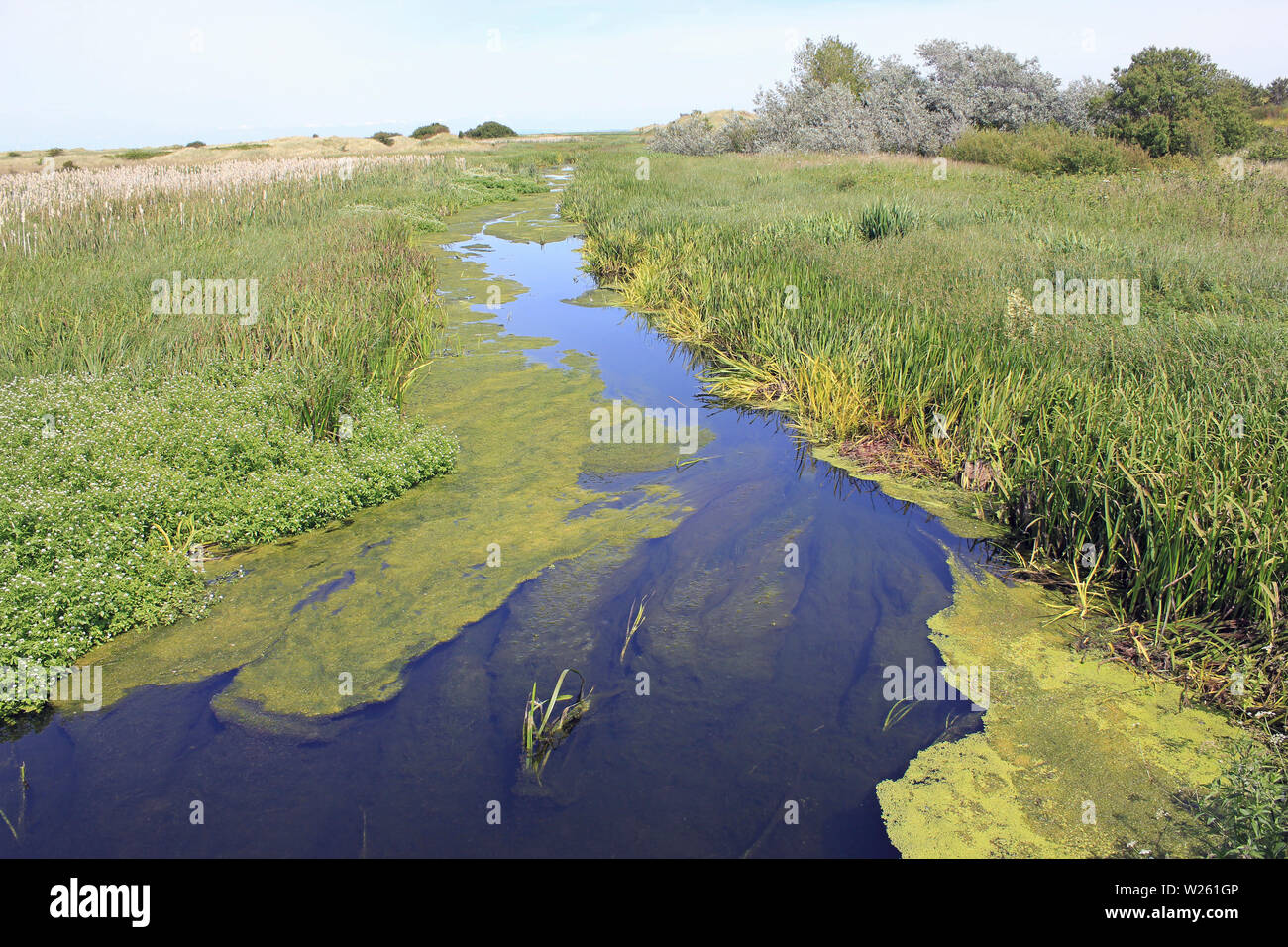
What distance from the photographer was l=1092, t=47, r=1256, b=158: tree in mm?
17875

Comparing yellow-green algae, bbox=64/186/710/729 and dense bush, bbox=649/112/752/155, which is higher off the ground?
dense bush, bbox=649/112/752/155

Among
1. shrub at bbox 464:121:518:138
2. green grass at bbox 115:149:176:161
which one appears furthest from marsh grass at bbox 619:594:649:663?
shrub at bbox 464:121:518:138

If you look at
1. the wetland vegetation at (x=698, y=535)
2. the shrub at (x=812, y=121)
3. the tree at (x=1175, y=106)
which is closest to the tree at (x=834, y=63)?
the shrub at (x=812, y=121)

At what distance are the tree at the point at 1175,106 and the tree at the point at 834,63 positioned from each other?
16021 millimetres

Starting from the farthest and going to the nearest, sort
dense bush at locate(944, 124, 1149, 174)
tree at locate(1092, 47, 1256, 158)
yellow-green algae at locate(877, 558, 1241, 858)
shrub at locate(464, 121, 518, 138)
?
shrub at locate(464, 121, 518, 138) < tree at locate(1092, 47, 1256, 158) < dense bush at locate(944, 124, 1149, 174) < yellow-green algae at locate(877, 558, 1241, 858)

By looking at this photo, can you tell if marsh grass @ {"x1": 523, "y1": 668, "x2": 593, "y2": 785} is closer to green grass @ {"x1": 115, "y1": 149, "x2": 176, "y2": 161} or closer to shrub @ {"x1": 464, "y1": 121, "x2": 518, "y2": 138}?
green grass @ {"x1": 115, "y1": 149, "x2": 176, "y2": 161}

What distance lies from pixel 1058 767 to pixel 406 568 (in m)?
3.50

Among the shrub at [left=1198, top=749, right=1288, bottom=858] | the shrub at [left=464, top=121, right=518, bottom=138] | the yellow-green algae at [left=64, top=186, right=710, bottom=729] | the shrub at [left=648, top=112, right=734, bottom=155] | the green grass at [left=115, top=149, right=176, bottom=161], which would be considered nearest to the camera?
the shrub at [left=1198, top=749, right=1288, bottom=858]

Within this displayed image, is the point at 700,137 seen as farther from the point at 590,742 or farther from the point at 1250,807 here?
the point at 1250,807

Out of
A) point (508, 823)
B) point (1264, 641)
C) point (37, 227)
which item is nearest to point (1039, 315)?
point (1264, 641)

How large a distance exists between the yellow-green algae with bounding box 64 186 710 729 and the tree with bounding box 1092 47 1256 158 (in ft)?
60.9

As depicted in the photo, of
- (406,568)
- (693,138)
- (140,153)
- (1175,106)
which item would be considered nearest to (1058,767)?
(406,568)

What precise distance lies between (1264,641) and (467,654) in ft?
12.2

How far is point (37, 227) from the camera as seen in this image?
9836 mm
